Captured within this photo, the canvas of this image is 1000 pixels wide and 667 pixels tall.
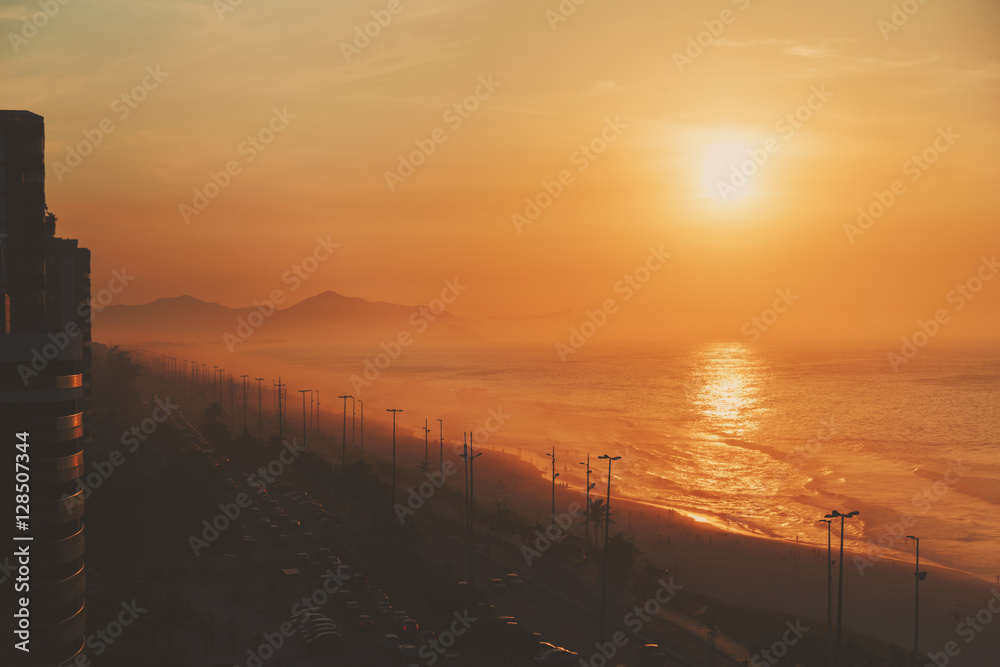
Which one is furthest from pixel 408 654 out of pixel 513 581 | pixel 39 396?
pixel 39 396

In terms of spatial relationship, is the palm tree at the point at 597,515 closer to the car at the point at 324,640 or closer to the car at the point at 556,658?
the car at the point at 556,658

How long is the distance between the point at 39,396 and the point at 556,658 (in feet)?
83.8

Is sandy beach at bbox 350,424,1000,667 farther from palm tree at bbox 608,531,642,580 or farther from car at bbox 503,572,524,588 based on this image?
car at bbox 503,572,524,588

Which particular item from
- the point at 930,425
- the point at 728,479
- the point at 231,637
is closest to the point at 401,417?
the point at 728,479

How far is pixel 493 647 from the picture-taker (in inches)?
1544

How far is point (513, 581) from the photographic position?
5000cm

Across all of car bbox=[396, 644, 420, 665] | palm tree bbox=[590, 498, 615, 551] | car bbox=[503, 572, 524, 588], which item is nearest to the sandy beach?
palm tree bbox=[590, 498, 615, 551]

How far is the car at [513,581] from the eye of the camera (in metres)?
49.8

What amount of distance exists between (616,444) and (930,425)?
61829mm

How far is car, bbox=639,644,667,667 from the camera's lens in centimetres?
3828

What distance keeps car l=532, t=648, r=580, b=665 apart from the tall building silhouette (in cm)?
2018

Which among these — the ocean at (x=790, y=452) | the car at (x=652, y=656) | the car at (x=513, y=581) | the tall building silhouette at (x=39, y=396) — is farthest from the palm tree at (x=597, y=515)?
the tall building silhouette at (x=39, y=396)

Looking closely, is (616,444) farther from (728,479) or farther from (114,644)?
(114,644)

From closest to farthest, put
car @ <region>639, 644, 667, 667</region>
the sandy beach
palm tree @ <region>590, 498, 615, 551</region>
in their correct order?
1. car @ <region>639, 644, 667, 667</region>
2. the sandy beach
3. palm tree @ <region>590, 498, 615, 551</region>
